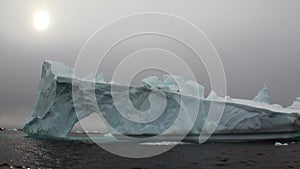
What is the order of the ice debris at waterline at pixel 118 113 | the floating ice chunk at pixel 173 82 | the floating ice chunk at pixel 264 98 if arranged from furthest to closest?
the floating ice chunk at pixel 264 98 < the floating ice chunk at pixel 173 82 < the ice debris at waterline at pixel 118 113

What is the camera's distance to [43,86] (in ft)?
90.1

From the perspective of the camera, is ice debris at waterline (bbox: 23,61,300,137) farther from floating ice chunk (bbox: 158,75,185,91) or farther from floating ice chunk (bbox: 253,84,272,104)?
floating ice chunk (bbox: 253,84,272,104)

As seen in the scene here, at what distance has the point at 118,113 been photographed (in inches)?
1075

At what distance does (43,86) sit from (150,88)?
9.42 meters

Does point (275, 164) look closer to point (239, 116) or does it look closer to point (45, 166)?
point (45, 166)

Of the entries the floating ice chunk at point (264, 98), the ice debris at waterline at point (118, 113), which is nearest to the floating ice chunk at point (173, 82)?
the ice debris at waterline at point (118, 113)

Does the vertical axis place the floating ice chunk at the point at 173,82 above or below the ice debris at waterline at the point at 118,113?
above

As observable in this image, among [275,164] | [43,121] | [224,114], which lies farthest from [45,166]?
[224,114]

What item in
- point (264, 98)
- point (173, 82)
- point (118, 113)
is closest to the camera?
point (118, 113)

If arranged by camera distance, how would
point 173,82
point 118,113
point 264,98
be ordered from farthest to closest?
point 264,98
point 173,82
point 118,113

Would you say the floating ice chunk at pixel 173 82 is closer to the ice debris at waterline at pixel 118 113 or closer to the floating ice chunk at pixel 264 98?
the ice debris at waterline at pixel 118 113

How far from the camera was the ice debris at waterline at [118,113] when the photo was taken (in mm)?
25984

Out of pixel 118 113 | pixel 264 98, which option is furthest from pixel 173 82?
pixel 264 98

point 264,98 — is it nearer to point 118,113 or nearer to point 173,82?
point 173,82
